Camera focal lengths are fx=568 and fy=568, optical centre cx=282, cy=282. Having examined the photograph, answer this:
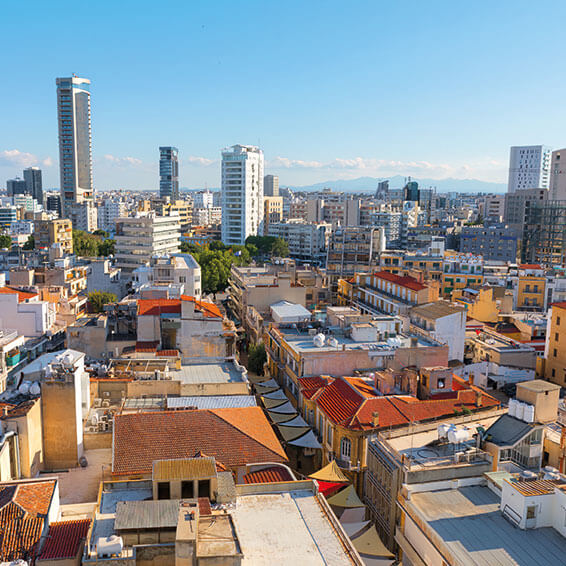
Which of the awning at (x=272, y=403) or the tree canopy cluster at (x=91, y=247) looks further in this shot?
the tree canopy cluster at (x=91, y=247)

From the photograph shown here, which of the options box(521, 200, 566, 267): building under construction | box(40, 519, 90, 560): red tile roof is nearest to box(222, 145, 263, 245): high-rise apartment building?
box(521, 200, 566, 267): building under construction

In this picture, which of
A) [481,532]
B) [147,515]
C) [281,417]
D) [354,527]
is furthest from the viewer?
[281,417]

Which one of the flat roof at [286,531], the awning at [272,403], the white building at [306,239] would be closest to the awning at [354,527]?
the flat roof at [286,531]

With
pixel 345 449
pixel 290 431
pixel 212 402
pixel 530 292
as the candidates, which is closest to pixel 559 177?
pixel 530 292

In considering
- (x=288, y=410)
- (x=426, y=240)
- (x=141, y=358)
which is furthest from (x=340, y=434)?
(x=426, y=240)

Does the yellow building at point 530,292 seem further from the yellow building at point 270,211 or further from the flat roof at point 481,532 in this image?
the yellow building at point 270,211

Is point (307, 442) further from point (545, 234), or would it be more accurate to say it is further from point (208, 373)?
point (545, 234)

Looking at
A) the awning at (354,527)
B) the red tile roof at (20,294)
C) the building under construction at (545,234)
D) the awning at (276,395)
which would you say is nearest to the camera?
the awning at (354,527)
